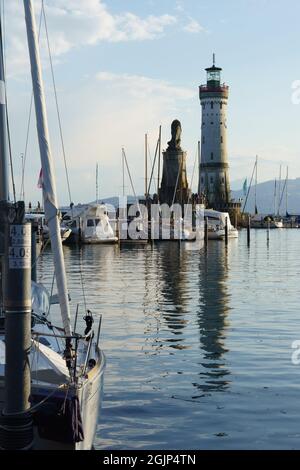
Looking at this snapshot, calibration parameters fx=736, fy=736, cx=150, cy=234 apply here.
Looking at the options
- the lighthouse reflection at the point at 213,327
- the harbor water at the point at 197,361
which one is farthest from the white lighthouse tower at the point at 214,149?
the harbor water at the point at 197,361

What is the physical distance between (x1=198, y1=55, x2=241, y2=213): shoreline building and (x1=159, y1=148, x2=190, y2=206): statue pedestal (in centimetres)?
1481

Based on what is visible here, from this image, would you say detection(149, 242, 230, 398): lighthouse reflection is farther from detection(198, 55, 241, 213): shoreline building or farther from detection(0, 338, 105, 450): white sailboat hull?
detection(198, 55, 241, 213): shoreline building

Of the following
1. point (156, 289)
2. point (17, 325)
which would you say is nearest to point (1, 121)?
point (17, 325)

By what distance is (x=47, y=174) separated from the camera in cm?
1295

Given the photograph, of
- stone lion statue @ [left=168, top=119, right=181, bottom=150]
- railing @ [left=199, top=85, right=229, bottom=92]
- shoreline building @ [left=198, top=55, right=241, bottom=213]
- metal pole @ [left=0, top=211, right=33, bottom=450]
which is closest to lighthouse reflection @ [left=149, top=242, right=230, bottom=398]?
metal pole @ [left=0, top=211, right=33, bottom=450]

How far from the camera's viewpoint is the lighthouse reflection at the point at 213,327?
1803 cm

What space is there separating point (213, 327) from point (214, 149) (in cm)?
11602

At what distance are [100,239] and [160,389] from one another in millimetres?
65751

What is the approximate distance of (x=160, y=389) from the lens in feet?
56.2

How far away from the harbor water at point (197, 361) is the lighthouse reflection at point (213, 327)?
32 mm

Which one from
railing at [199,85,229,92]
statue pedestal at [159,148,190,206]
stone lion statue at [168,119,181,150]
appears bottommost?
statue pedestal at [159,148,190,206]

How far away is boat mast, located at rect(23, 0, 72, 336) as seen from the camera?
509 inches

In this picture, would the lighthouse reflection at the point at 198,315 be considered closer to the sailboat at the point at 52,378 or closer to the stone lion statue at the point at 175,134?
the sailboat at the point at 52,378

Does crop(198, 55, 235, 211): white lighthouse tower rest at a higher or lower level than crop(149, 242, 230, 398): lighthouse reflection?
higher
